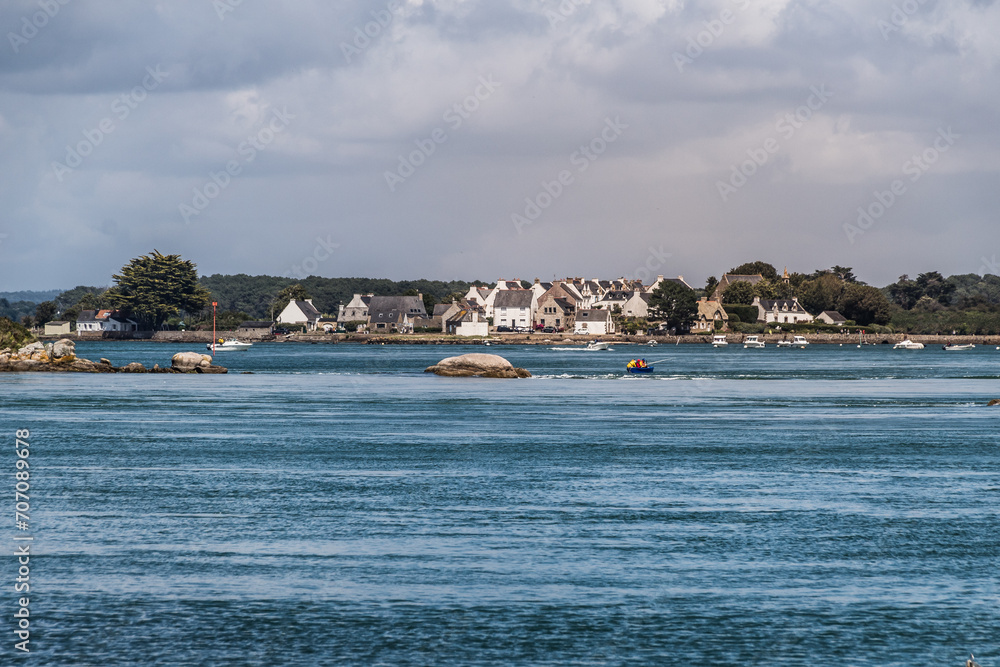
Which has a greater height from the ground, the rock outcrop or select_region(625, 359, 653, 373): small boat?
the rock outcrop

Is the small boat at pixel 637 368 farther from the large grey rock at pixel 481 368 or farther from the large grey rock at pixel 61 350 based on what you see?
the large grey rock at pixel 61 350

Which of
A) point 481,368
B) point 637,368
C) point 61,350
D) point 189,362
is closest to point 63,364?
point 61,350

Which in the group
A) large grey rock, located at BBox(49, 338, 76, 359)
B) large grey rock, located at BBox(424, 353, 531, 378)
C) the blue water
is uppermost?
large grey rock, located at BBox(49, 338, 76, 359)

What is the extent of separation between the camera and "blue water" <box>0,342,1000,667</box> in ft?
52.4

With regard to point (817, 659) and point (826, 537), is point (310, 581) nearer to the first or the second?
point (817, 659)

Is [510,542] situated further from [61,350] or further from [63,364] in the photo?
[61,350]

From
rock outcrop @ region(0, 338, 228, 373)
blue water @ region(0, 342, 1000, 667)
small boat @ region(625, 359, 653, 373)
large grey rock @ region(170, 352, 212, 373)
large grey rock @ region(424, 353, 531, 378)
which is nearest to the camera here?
blue water @ region(0, 342, 1000, 667)

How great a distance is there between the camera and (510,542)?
22.4m

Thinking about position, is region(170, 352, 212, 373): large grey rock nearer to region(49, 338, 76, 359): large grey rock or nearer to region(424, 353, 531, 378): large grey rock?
region(49, 338, 76, 359): large grey rock

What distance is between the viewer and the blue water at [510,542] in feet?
52.4

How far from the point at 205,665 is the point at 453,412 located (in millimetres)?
42365

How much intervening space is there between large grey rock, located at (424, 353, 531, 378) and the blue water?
111 feet

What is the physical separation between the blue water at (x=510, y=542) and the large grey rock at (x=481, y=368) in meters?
33.7

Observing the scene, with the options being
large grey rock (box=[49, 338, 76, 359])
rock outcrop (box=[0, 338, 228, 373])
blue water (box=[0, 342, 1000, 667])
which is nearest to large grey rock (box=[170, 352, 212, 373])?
rock outcrop (box=[0, 338, 228, 373])
